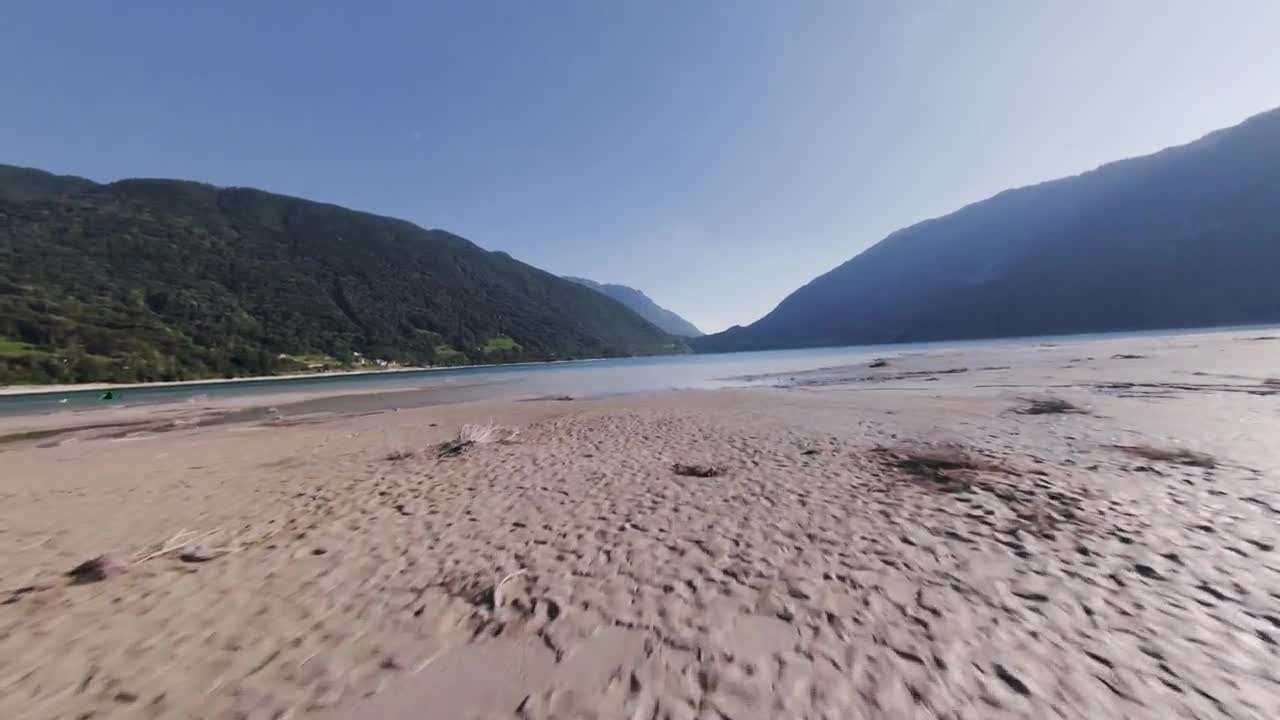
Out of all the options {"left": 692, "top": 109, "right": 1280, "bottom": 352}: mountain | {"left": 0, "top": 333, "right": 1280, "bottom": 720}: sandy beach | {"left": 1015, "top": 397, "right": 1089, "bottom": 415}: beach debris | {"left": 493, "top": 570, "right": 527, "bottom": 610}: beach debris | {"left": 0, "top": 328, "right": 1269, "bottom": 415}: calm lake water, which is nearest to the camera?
{"left": 0, "top": 333, "right": 1280, "bottom": 720}: sandy beach

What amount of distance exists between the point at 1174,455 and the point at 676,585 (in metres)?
12.0

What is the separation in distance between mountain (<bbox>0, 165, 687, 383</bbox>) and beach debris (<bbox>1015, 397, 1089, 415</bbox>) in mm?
125013

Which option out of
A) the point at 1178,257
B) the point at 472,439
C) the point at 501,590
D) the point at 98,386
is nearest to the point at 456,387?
the point at 472,439

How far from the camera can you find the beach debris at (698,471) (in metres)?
10.1

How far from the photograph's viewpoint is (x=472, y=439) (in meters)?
14.9

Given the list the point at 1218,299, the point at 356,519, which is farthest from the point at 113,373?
the point at 1218,299

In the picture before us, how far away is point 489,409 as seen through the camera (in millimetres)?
27641

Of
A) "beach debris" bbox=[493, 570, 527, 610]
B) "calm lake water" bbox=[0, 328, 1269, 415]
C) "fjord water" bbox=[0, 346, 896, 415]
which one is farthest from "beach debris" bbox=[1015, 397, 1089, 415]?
"fjord water" bbox=[0, 346, 896, 415]

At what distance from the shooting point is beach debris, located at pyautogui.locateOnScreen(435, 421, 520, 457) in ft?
46.3

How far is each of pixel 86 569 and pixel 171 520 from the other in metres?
2.43

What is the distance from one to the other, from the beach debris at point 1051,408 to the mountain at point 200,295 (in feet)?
410

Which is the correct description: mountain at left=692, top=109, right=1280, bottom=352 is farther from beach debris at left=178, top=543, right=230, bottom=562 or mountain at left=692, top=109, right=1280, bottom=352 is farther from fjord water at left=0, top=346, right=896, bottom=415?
beach debris at left=178, top=543, right=230, bottom=562

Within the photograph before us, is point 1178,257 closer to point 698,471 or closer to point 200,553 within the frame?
point 698,471

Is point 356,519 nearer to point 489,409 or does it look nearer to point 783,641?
point 783,641
